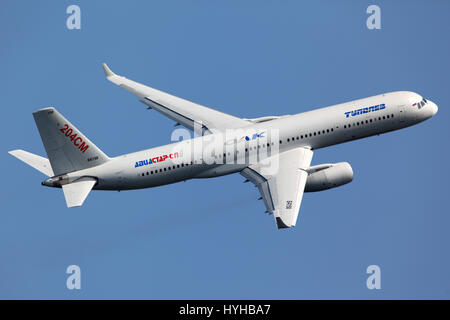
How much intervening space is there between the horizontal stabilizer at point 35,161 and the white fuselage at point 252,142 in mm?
2742

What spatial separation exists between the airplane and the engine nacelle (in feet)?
0.33

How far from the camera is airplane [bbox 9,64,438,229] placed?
9131 centimetres

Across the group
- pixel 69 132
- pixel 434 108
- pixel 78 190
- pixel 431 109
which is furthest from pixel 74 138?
pixel 434 108

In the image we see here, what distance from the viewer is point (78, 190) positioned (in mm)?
91500

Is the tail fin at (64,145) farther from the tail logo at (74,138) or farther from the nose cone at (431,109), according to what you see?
the nose cone at (431,109)

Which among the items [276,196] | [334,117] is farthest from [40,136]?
[334,117]

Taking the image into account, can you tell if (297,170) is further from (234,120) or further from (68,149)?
(68,149)

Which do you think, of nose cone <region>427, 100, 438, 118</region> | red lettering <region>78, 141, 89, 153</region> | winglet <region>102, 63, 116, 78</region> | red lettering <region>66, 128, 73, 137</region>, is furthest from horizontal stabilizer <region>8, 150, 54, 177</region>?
nose cone <region>427, 100, 438, 118</region>

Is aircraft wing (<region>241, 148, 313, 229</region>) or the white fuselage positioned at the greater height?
the white fuselage

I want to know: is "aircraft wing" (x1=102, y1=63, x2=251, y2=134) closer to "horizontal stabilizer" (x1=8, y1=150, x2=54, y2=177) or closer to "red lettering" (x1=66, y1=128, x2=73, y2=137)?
"red lettering" (x1=66, y1=128, x2=73, y2=137)

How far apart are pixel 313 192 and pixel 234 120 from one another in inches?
484

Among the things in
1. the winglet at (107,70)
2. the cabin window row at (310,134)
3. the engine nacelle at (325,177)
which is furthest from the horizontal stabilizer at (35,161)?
the engine nacelle at (325,177)

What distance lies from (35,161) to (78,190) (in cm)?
597

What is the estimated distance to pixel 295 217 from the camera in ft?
288
